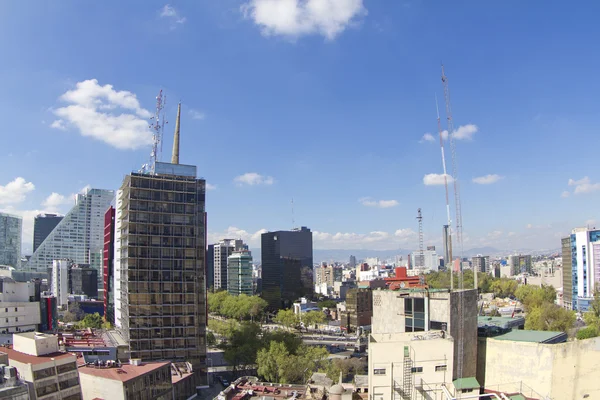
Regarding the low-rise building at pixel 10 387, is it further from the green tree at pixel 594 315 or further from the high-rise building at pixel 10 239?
the high-rise building at pixel 10 239

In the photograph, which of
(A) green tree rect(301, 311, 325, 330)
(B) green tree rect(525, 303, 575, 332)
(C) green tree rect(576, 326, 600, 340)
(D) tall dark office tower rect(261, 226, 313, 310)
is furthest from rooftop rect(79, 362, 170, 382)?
(D) tall dark office tower rect(261, 226, 313, 310)

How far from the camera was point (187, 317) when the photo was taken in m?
50.2

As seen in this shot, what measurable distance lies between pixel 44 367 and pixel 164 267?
69.2 feet

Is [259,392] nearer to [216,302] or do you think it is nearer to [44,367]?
[44,367]

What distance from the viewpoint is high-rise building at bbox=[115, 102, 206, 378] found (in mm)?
48938

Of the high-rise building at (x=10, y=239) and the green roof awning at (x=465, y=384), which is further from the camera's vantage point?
the high-rise building at (x=10, y=239)

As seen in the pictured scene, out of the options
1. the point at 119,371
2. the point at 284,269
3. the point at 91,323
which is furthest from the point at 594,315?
the point at 284,269

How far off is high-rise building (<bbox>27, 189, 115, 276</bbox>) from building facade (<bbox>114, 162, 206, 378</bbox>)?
106873mm

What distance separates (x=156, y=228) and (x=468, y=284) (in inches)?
3441

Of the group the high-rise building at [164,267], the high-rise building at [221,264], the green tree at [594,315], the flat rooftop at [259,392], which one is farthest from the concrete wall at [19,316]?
the high-rise building at [221,264]

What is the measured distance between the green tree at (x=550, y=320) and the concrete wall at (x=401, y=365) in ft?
149

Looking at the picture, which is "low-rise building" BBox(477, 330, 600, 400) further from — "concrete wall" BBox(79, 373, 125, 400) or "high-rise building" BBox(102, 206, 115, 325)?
"high-rise building" BBox(102, 206, 115, 325)

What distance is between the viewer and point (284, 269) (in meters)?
137

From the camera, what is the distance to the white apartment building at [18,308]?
49.6 m
